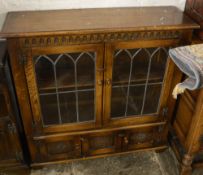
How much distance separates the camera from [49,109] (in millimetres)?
1479

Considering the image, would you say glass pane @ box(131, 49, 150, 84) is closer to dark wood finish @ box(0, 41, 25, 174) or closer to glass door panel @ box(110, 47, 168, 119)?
glass door panel @ box(110, 47, 168, 119)

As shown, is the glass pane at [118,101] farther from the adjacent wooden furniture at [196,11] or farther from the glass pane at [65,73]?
the adjacent wooden furniture at [196,11]

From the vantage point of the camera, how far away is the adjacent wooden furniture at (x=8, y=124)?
4.21 ft

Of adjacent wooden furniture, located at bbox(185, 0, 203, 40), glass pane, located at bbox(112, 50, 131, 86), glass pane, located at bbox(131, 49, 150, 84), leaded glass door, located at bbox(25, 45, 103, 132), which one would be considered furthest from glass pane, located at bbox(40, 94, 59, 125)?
adjacent wooden furniture, located at bbox(185, 0, 203, 40)

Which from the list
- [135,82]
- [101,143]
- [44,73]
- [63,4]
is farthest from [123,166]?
[63,4]

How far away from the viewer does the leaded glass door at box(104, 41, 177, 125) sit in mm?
1366

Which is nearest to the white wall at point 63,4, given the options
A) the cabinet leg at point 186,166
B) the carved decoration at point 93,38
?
the carved decoration at point 93,38

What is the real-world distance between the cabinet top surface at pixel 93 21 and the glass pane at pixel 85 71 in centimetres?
16

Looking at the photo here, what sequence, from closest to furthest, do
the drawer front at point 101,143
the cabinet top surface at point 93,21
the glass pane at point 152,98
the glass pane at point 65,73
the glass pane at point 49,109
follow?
the cabinet top surface at point 93,21, the glass pane at point 65,73, the glass pane at point 49,109, the glass pane at point 152,98, the drawer front at point 101,143

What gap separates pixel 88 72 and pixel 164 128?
2.24 feet

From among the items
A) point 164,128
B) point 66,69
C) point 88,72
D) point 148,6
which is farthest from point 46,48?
point 164,128

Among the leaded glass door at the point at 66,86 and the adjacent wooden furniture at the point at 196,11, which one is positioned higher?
the adjacent wooden furniture at the point at 196,11

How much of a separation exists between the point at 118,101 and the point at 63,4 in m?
0.64

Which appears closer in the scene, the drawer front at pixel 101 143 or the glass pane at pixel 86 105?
the glass pane at pixel 86 105
